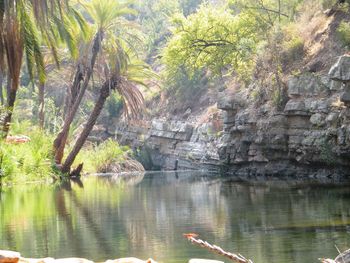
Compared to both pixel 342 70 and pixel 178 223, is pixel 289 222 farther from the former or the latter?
pixel 342 70

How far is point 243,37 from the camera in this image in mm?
40469

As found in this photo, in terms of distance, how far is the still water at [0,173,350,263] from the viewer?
10539 mm

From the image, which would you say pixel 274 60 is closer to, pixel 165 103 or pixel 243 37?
pixel 243 37

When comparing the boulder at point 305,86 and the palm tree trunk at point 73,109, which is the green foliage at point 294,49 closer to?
the boulder at point 305,86

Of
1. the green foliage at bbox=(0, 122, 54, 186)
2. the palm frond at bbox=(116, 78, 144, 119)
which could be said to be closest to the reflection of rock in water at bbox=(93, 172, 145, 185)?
the green foliage at bbox=(0, 122, 54, 186)

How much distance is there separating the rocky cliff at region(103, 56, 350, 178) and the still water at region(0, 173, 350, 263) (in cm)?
493

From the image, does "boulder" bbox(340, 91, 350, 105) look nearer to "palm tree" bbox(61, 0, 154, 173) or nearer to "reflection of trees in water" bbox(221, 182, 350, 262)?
"reflection of trees in water" bbox(221, 182, 350, 262)

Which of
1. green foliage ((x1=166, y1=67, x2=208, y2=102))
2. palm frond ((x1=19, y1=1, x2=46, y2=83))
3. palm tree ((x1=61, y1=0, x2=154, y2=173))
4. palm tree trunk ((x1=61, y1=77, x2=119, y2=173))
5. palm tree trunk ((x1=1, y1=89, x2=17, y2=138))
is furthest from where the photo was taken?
green foliage ((x1=166, y1=67, x2=208, y2=102))

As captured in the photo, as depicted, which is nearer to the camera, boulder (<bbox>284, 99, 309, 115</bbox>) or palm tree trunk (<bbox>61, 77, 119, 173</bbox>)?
boulder (<bbox>284, 99, 309, 115</bbox>)

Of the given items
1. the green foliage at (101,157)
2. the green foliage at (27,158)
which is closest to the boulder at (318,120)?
the green foliage at (27,158)

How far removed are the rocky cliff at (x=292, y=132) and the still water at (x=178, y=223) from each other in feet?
16.2

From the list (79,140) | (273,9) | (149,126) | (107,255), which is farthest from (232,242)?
(149,126)

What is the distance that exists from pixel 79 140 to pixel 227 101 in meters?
8.60

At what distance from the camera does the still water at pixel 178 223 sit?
1054 cm
